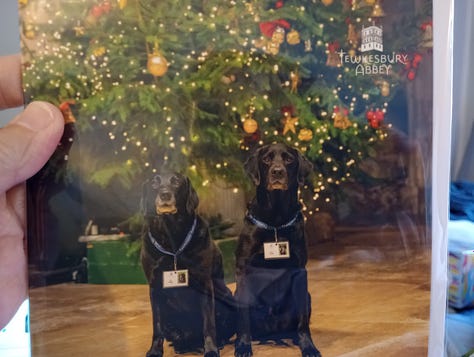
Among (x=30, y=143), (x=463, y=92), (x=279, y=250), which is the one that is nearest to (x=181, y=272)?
(x=279, y=250)

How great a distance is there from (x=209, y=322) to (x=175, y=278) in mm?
62

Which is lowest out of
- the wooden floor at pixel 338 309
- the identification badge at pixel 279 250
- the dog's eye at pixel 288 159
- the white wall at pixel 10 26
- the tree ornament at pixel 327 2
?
the wooden floor at pixel 338 309

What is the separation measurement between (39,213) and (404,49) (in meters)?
0.44

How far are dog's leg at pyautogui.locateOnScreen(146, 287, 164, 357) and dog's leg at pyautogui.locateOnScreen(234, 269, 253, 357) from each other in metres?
0.08

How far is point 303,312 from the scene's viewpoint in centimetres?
51

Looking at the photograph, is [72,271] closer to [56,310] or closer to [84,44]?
[56,310]


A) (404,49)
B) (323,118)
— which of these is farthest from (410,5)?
(323,118)

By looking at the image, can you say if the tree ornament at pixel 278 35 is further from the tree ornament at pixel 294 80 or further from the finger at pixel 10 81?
the finger at pixel 10 81

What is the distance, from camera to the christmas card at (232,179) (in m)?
0.48

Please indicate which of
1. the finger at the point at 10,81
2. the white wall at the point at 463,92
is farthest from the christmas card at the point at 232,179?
the white wall at the point at 463,92

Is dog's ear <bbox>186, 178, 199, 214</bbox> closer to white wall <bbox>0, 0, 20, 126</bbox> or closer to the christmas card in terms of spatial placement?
the christmas card

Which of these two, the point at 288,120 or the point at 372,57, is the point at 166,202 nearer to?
the point at 288,120

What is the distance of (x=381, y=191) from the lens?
0.51 m

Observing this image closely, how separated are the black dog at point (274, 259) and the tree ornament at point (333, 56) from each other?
Result: 0.34 ft
